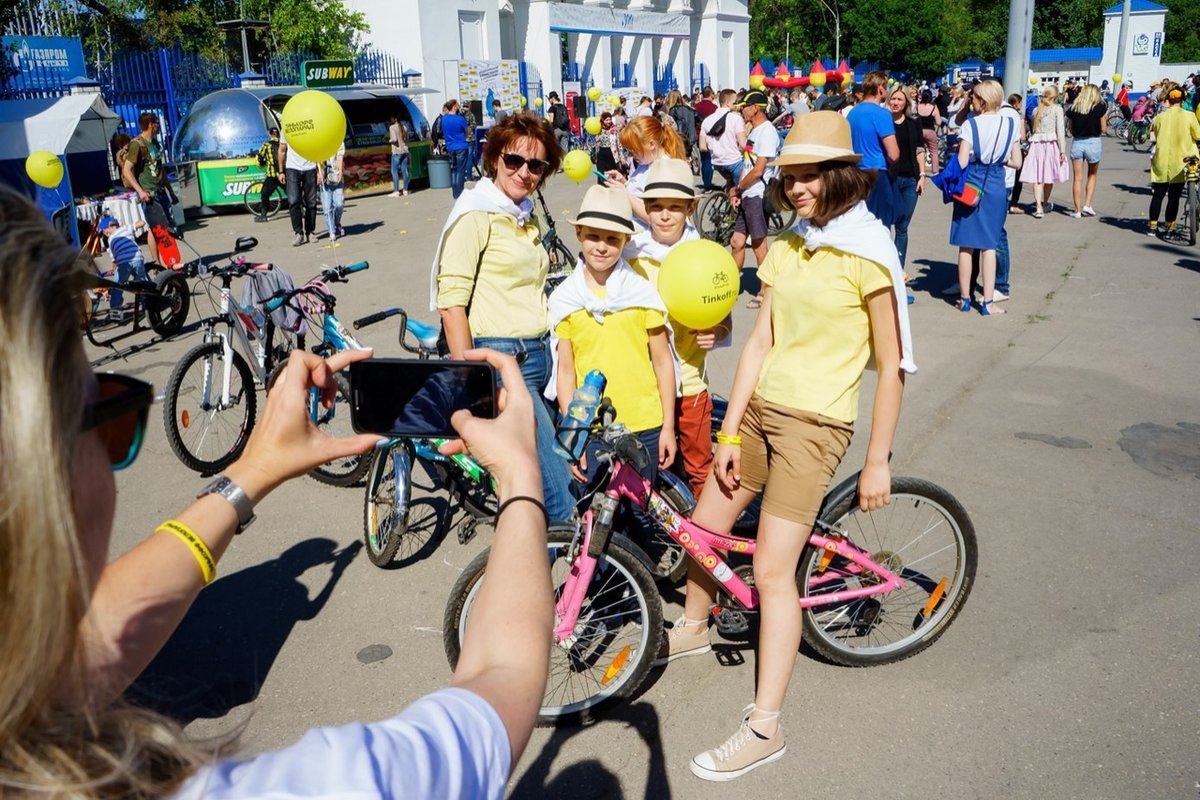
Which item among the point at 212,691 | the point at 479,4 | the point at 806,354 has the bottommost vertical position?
the point at 212,691

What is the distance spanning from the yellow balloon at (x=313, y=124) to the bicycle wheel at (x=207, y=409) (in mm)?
2127

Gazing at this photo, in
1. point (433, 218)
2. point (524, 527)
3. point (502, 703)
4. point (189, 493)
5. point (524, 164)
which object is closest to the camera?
point (502, 703)

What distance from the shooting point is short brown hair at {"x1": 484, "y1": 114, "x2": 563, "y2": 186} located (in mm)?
4004

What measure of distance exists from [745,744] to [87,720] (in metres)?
2.51

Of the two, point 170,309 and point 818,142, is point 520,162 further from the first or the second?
point 170,309

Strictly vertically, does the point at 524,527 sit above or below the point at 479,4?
below

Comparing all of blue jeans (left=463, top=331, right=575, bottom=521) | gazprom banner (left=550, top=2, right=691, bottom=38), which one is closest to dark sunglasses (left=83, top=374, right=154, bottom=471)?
blue jeans (left=463, top=331, right=575, bottom=521)

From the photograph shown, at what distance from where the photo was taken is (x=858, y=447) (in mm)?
5777

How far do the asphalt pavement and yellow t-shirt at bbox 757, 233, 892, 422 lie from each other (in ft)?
3.78

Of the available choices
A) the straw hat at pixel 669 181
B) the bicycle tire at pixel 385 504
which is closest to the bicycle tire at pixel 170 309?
the bicycle tire at pixel 385 504

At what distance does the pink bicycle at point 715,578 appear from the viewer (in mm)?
3137

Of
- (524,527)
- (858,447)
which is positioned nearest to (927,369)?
(858,447)

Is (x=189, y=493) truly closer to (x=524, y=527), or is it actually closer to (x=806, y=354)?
(x=806, y=354)

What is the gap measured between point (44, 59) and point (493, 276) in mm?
19277
